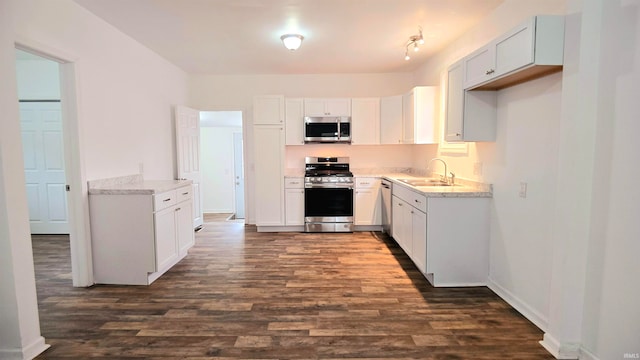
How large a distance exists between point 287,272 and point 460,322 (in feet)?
5.81

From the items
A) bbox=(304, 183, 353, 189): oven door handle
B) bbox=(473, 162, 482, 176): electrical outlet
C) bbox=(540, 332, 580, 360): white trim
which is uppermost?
bbox=(473, 162, 482, 176): electrical outlet

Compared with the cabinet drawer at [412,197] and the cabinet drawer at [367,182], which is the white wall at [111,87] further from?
the cabinet drawer at [412,197]

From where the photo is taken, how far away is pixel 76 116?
2.97m

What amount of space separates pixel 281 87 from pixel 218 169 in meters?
3.65

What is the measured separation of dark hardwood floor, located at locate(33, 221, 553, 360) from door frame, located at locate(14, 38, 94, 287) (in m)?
0.24

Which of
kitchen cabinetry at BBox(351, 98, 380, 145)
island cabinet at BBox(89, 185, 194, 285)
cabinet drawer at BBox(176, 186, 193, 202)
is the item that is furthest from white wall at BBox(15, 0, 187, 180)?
kitchen cabinetry at BBox(351, 98, 380, 145)

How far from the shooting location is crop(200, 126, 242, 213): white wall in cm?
834

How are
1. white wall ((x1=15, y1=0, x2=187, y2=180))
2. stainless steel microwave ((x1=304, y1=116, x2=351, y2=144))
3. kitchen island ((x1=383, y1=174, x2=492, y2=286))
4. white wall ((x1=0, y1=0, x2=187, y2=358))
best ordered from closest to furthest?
white wall ((x1=0, y1=0, x2=187, y2=358)), white wall ((x1=15, y1=0, x2=187, y2=180)), kitchen island ((x1=383, y1=174, x2=492, y2=286)), stainless steel microwave ((x1=304, y1=116, x2=351, y2=144))

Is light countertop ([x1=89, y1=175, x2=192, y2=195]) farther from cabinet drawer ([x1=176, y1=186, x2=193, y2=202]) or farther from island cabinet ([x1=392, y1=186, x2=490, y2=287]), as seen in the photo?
island cabinet ([x1=392, y1=186, x2=490, y2=287])

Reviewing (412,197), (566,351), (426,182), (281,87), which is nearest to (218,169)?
(281,87)

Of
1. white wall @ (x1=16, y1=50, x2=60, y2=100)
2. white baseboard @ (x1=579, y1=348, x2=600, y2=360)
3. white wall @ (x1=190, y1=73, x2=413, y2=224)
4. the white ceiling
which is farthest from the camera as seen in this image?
white wall @ (x1=190, y1=73, x2=413, y2=224)

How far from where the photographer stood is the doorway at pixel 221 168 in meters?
8.33

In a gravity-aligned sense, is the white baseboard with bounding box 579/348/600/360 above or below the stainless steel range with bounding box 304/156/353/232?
below

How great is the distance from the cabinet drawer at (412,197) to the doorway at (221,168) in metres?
5.16
